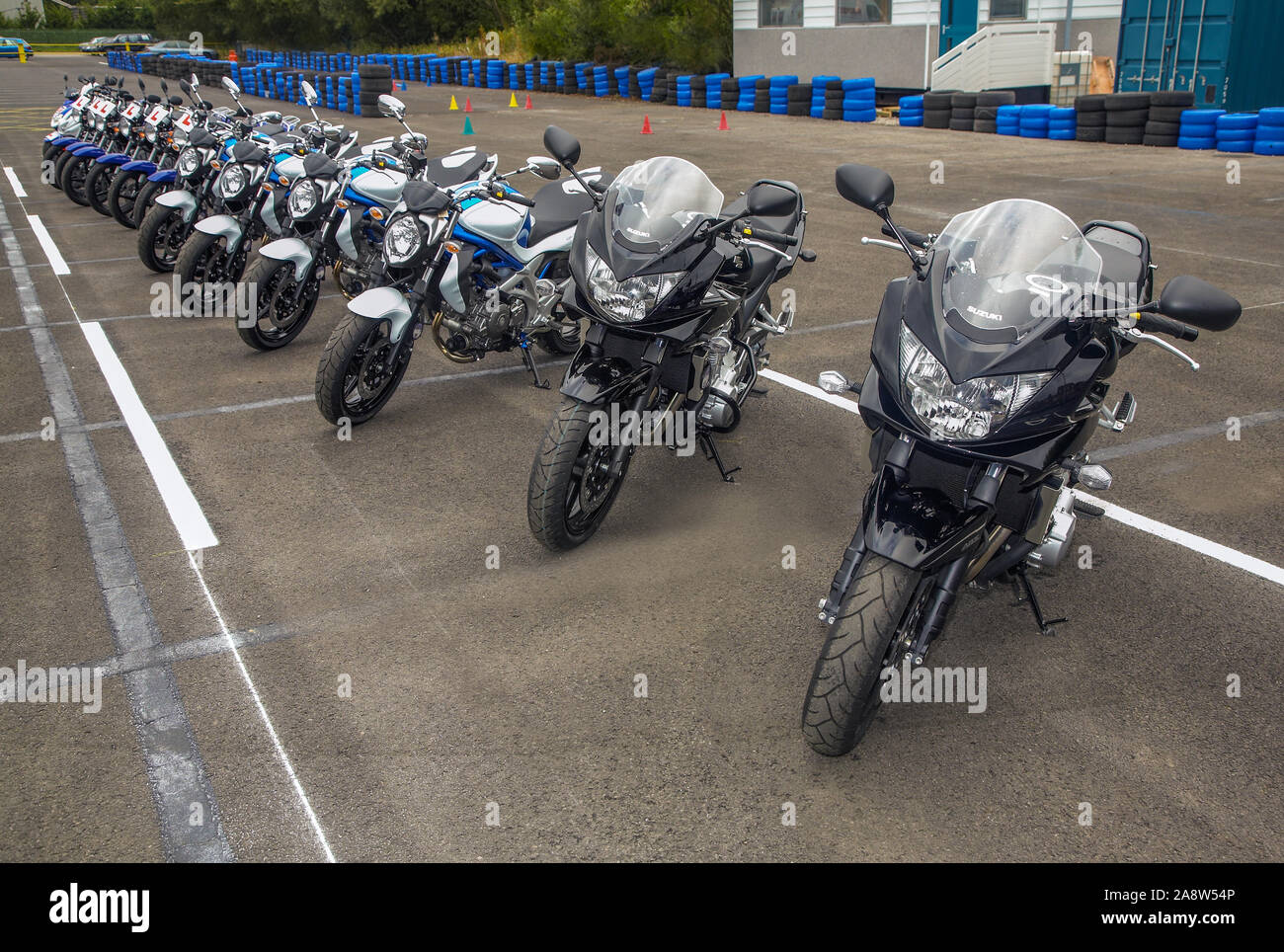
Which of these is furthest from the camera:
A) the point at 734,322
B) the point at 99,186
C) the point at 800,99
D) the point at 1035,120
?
the point at 800,99

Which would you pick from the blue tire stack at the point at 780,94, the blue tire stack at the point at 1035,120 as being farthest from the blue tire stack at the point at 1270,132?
the blue tire stack at the point at 780,94

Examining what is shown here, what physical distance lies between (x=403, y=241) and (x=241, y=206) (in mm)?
3646

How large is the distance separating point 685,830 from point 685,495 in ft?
8.52

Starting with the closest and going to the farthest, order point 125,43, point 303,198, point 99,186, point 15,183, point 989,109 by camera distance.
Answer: point 303,198
point 99,186
point 15,183
point 989,109
point 125,43

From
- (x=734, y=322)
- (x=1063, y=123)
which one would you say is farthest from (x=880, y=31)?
(x=734, y=322)

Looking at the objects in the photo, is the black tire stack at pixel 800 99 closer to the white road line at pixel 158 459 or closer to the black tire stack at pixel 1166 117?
the black tire stack at pixel 1166 117

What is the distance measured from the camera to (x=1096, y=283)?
3619 millimetres

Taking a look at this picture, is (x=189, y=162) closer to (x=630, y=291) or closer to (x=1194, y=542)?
(x=630, y=291)

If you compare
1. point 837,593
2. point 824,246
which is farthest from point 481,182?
point 824,246

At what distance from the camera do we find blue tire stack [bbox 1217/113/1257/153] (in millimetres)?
17438

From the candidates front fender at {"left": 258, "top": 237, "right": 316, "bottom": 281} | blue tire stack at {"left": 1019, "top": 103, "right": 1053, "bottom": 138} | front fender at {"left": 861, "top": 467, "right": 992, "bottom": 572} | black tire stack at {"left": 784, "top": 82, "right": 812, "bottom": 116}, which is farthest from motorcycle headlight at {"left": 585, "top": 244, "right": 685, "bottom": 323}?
black tire stack at {"left": 784, "top": 82, "right": 812, "bottom": 116}

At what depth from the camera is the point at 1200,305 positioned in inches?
129

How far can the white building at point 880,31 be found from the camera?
2461 cm
